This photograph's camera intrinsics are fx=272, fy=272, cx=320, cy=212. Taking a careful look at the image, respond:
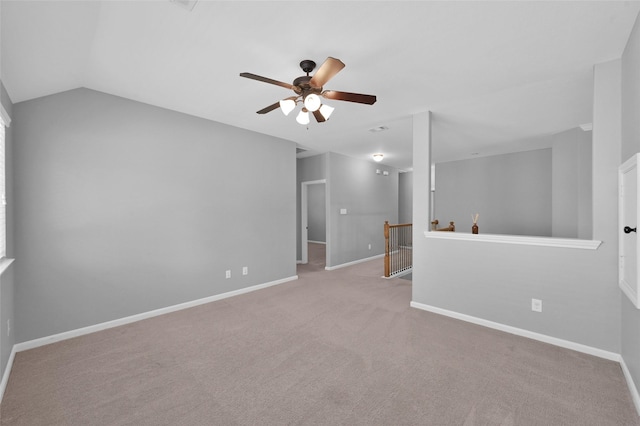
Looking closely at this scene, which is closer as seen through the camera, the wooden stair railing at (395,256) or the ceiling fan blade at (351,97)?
the ceiling fan blade at (351,97)

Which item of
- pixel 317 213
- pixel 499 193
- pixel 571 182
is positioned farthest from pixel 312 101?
pixel 317 213

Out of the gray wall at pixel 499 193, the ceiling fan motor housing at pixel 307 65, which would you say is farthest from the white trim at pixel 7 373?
the gray wall at pixel 499 193

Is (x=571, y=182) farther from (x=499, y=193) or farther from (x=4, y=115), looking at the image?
(x=4, y=115)

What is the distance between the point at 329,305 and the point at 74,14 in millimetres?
3776

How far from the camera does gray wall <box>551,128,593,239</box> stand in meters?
4.32

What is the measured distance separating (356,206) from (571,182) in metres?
4.16

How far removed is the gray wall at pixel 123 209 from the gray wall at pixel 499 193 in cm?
541

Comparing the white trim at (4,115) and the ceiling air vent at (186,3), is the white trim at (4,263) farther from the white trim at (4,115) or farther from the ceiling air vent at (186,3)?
the ceiling air vent at (186,3)

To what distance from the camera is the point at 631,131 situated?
6.91ft

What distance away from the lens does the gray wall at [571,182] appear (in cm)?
432

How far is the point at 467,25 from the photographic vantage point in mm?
1969

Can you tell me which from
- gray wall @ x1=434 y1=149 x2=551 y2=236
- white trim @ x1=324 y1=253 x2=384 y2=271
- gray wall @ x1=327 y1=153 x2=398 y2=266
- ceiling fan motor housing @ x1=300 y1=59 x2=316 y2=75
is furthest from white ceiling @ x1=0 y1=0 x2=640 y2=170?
white trim @ x1=324 y1=253 x2=384 y2=271

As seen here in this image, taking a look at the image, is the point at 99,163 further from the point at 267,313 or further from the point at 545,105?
the point at 545,105

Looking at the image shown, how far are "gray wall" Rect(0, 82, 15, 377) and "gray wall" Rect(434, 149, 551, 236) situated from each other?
8.05 meters
